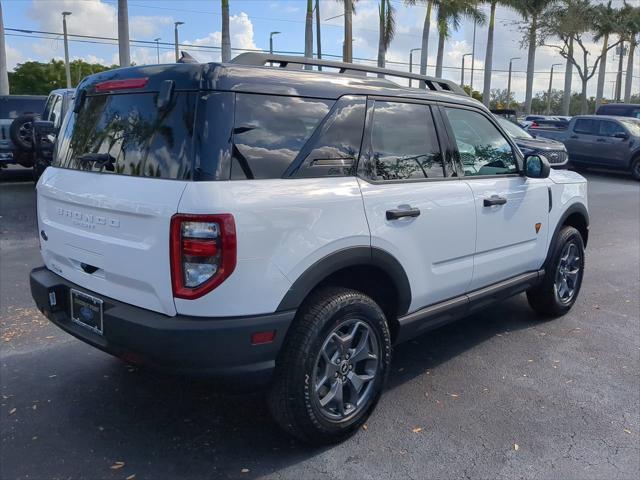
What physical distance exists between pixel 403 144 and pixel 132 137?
157cm

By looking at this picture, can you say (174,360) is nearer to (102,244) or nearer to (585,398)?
(102,244)

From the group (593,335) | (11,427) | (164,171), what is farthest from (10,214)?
(593,335)

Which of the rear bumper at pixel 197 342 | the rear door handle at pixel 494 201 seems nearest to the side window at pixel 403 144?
the rear door handle at pixel 494 201

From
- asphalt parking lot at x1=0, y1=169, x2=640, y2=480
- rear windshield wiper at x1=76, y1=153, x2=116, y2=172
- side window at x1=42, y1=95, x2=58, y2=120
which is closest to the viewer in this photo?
asphalt parking lot at x1=0, y1=169, x2=640, y2=480

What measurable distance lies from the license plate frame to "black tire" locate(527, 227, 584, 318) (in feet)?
11.6

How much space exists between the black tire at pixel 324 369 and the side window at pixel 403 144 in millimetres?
784

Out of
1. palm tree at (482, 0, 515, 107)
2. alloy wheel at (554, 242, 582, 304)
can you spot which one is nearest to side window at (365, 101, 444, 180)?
alloy wheel at (554, 242, 582, 304)

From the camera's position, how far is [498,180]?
14.1 ft

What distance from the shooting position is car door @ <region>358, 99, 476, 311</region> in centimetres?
338

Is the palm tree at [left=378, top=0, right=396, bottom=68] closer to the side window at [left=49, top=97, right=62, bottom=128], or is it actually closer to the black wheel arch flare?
the side window at [left=49, top=97, right=62, bottom=128]

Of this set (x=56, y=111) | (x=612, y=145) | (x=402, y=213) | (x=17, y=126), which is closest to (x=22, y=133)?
(x=17, y=126)

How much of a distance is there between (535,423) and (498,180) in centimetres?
169

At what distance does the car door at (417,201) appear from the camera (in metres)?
3.38

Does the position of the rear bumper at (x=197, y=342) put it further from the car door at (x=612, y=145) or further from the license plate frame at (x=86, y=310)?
the car door at (x=612, y=145)
